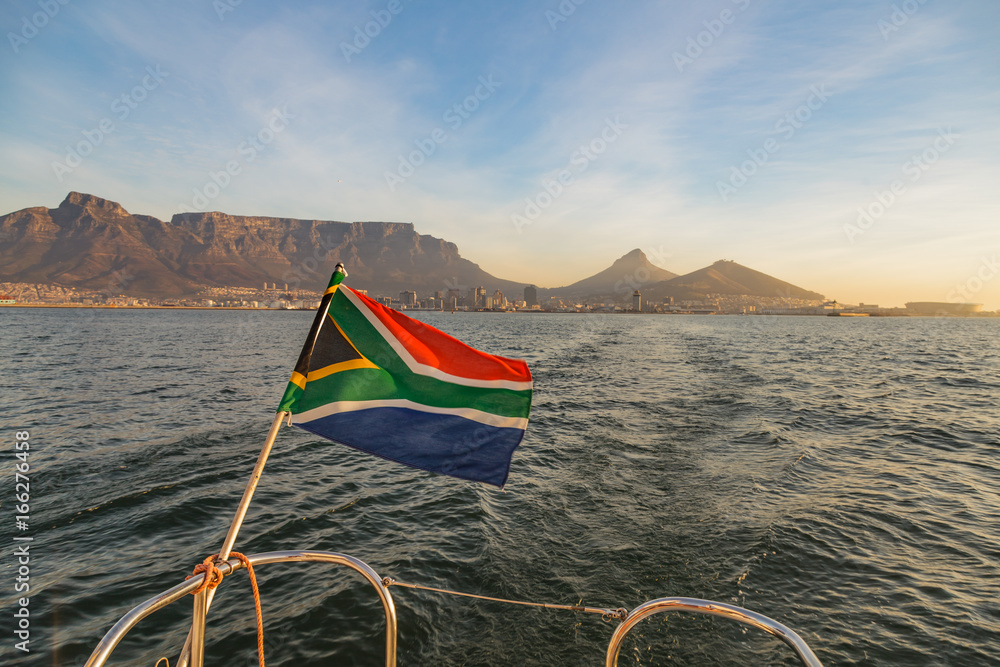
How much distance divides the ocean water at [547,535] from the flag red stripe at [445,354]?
12.9 feet

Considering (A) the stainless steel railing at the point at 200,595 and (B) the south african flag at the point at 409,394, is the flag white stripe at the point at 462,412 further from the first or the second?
(A) the stainless steel railing at the point at 200,595

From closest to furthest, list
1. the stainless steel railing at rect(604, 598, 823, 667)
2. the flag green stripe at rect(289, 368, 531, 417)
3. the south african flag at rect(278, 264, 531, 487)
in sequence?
the stainless steel railing at rect(604, 598, 823, 667) → the south african flag at rect(278, 264, 531, 487) → the flag green stripe at rect(289, 368, 531, 417)

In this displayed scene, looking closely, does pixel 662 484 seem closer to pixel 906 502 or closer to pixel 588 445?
pixel 588 445

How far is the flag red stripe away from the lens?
4094mm

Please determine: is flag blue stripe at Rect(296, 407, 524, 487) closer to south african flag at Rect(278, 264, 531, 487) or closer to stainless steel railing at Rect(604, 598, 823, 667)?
south african flag at Rect(278, 264, 531, 487)

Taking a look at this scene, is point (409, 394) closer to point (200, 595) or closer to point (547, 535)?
point (200, 595)

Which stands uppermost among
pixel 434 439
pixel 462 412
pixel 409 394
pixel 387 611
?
pixel 409 394

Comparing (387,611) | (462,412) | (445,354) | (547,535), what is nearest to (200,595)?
(387,611)

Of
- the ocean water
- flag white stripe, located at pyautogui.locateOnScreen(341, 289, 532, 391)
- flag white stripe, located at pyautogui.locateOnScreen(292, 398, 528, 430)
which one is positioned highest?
flag white stripe, located at pyautogui.locateOnScreen(341, 289, 532, 391)

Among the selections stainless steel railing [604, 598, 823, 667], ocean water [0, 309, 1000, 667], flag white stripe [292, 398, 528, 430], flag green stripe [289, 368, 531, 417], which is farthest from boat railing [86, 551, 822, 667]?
ocean water [0, 309, 1000, 667]

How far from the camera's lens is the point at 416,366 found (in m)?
4.08

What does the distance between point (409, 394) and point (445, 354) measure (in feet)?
1.57

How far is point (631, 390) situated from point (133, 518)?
Result: 2154 cm

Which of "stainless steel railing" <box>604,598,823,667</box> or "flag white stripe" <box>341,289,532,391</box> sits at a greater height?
"flag white stripe" <box>341,289,532,391</box>
